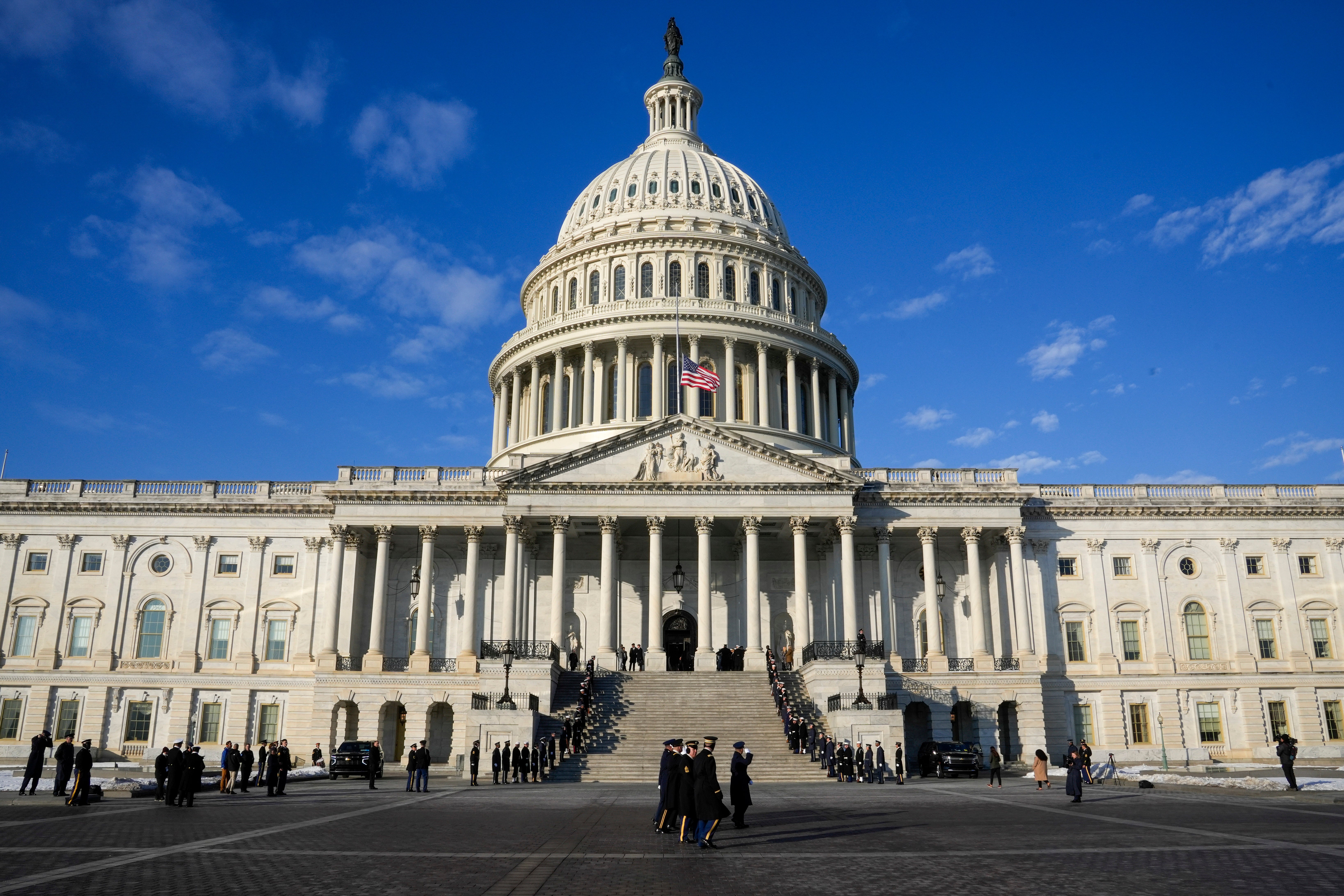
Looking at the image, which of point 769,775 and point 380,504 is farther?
point 380,504

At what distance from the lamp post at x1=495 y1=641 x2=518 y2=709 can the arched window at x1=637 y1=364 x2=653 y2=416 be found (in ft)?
85.8

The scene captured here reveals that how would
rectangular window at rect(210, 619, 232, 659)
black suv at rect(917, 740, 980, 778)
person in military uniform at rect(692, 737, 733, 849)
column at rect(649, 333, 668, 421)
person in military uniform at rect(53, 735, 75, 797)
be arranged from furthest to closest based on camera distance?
column at rect(649, 333, 668, 421) → rectangular window at rect(210, 619, 232, 659) → black suv at rect(917, 740, 980, 778) → person in military uniform at rect(53, 735, 75, 797) → person in military uniform at rect(692, 737, 733, 849)

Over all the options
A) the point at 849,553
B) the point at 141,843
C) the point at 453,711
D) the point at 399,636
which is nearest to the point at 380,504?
the point at 399,636

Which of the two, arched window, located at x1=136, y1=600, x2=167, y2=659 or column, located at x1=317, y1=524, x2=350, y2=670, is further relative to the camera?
arched window, located at x1=136, y1=600, x2=167, y2=659

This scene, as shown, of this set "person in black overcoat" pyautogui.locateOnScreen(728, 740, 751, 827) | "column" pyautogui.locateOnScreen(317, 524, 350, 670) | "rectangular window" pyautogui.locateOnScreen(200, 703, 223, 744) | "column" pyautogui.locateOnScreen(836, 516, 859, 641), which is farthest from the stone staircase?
"rectangular window" pyautogui.locateOnScreen(200, 703, 223, 744)

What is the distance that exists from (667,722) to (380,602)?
65.3ft

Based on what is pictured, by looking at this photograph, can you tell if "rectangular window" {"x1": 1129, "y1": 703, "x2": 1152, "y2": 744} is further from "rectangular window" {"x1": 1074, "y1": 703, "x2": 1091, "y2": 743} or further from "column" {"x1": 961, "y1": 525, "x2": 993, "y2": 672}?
"column" {"x1": 961, "y1": 525, "x2": 993, "y2": 672}

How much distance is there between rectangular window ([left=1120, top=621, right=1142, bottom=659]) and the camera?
56.9 meters

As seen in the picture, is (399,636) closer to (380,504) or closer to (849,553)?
(380,504)

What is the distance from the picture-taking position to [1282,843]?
17219mm

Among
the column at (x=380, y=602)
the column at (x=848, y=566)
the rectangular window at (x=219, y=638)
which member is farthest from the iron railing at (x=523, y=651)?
the rectangular window at (x=219, y=638)

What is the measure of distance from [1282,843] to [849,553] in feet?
118

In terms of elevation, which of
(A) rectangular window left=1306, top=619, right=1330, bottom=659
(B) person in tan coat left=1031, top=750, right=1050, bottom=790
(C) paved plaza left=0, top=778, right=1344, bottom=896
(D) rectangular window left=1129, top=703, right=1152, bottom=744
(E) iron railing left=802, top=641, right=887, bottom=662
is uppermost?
(A) rectangular window left=1306, top=619, right=1330, bottom=659

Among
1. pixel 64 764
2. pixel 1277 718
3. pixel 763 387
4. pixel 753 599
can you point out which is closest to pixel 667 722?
pixel 753 599
